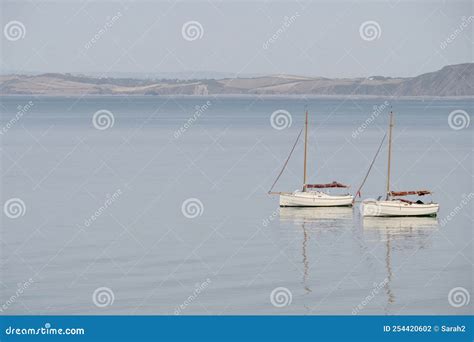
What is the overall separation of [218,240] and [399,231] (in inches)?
439

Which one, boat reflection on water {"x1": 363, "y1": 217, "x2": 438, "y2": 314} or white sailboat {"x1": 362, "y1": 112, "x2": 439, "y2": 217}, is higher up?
white sailboat {"x1": 362, "y1": 112, "x2": 439, "y2": 217}

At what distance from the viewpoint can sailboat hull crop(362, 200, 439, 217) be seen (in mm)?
65062

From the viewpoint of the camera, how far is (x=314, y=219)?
215 feet

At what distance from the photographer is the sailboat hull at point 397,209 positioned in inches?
2562

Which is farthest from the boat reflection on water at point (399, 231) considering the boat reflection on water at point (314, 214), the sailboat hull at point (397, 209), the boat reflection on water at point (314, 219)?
the boat reflection on water at point (314, 214)

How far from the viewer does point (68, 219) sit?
61750 mm

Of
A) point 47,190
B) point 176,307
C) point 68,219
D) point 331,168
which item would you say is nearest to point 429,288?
point 176,307

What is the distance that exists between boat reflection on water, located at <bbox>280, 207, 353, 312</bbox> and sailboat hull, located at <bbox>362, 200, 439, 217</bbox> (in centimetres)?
137

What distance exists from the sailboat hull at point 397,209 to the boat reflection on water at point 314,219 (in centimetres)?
137

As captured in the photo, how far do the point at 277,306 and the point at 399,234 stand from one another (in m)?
20.3

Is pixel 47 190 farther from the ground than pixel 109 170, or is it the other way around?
pixel 109 170

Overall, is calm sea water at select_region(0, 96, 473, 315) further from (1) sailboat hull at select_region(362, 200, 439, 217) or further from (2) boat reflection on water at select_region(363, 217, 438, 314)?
(1) sailboat hull at select_region(362, 200, 439, 217)

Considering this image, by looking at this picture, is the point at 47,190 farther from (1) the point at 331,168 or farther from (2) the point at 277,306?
(2) the point at 277,306

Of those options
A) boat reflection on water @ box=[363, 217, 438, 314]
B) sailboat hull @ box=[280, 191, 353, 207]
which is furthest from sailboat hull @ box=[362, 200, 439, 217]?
sailboat hull @ box=[280, 191, 353, 207]
